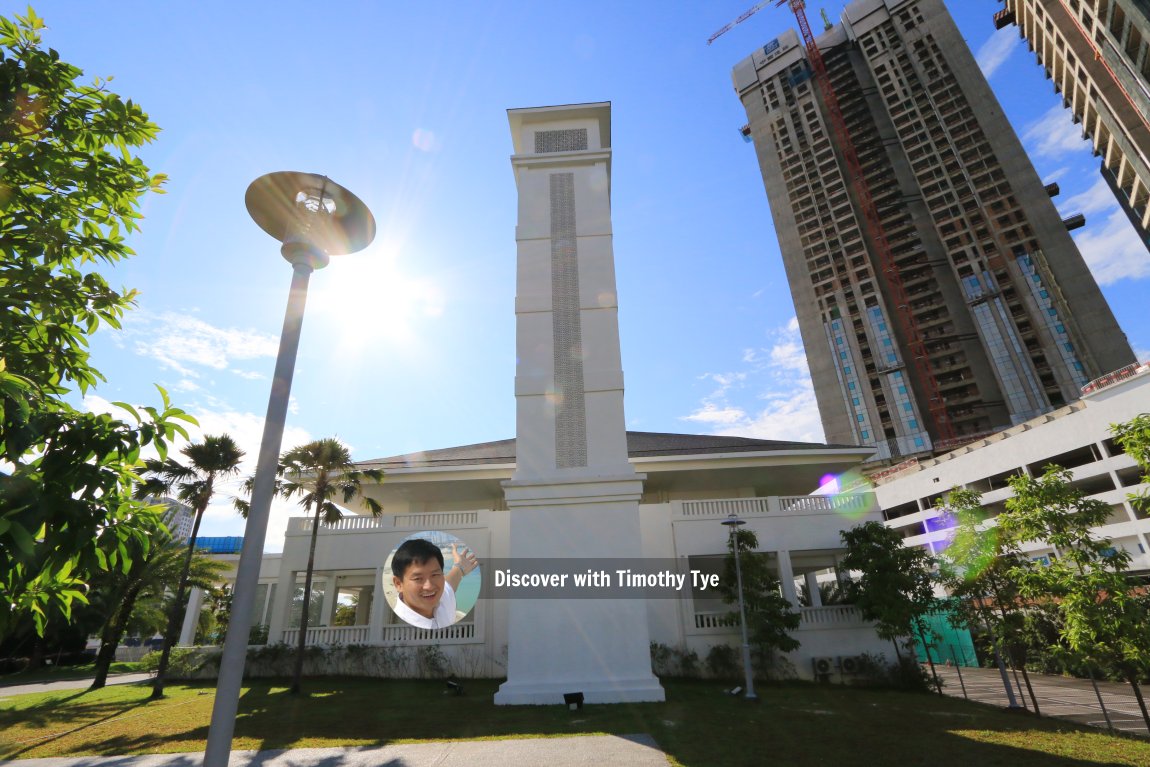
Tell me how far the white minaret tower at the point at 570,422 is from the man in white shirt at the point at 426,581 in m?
5.56

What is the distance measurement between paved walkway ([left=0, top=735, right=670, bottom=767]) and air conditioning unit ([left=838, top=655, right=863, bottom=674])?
36.7 feet

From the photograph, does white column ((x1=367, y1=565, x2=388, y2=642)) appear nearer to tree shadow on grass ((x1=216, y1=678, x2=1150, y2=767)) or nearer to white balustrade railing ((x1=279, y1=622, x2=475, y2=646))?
white balustrade railing ((x1=279, y1=622, x2=475, y2=646))

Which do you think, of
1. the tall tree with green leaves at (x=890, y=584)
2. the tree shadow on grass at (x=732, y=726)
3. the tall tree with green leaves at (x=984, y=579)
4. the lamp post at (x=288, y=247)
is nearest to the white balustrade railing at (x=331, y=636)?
the tree shadow on grass at (x=732, y=726)

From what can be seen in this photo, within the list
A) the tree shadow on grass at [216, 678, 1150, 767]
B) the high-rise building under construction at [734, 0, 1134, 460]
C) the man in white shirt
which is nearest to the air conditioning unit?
the tree shadow on grass at [216, 678, 1150, 767]

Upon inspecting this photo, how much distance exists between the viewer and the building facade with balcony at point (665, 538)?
17.8 metres

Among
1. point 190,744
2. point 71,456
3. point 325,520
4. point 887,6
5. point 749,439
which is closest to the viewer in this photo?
point 71,456

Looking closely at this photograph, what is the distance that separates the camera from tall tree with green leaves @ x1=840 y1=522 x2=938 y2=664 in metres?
16.4

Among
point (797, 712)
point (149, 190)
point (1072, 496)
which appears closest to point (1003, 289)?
point (1072, 496)

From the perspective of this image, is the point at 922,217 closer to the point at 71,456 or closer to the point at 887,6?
the point at 887,6

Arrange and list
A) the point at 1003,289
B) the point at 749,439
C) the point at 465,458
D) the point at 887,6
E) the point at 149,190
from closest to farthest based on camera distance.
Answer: the point at 149,190
the point at 465,458
the point at 749,439
the point at 1003,289
the point at 887,6

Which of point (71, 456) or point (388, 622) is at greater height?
point (71, 456)

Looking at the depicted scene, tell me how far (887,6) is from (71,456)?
438 feet

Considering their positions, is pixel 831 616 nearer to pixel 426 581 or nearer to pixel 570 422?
pixel 570 422

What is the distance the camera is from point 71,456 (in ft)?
10.2
